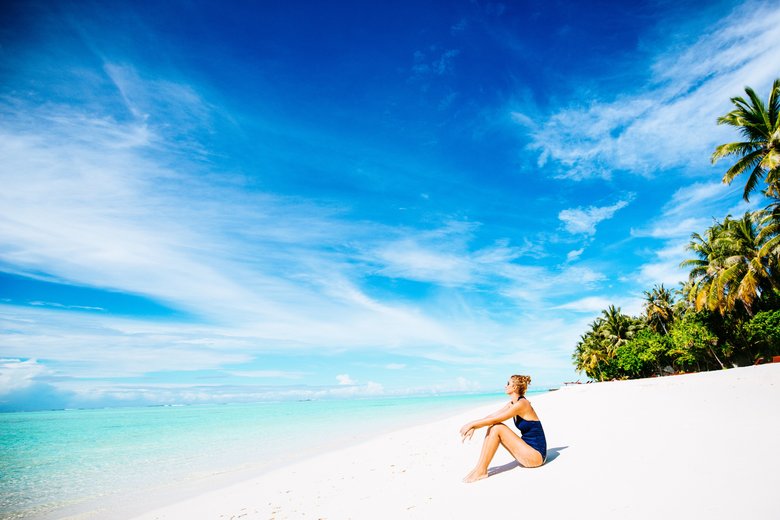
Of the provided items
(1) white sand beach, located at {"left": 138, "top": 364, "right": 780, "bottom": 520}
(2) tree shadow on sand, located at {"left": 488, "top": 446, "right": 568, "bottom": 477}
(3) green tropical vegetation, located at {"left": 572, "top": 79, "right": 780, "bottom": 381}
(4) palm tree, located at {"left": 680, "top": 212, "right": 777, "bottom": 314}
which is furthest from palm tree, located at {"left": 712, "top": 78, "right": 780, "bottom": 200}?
(2) tree shadow on sand, located at {"left": 488, "top": 446, "right": 568, "bottom": 477}

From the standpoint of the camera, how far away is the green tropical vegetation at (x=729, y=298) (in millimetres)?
17984

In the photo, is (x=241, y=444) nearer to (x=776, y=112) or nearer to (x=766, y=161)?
(x=766, y=161)

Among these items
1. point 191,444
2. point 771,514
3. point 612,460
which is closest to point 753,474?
point 771,514

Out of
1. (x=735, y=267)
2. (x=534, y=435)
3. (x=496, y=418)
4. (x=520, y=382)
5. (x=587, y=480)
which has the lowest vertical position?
(x=587, y=480)

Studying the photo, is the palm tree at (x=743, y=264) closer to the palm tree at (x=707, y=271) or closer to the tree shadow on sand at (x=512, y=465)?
the palm tree at (x=707, y=271)

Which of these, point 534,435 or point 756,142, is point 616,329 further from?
point 534,435

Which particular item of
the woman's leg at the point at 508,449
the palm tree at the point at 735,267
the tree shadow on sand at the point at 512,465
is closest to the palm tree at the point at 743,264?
the palm tree at the point at 735,267

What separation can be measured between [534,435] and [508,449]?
1.50ft

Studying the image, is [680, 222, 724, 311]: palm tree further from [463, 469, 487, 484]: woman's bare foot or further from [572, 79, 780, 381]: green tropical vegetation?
[463, 469, 487, 484]: woman's bare foot

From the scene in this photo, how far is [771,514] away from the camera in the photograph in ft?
9.06

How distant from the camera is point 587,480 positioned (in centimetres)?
445

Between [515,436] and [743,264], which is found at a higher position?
[743,264]

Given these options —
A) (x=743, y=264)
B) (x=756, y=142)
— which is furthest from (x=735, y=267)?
(x=756, y=142)

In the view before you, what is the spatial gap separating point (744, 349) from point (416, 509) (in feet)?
146
